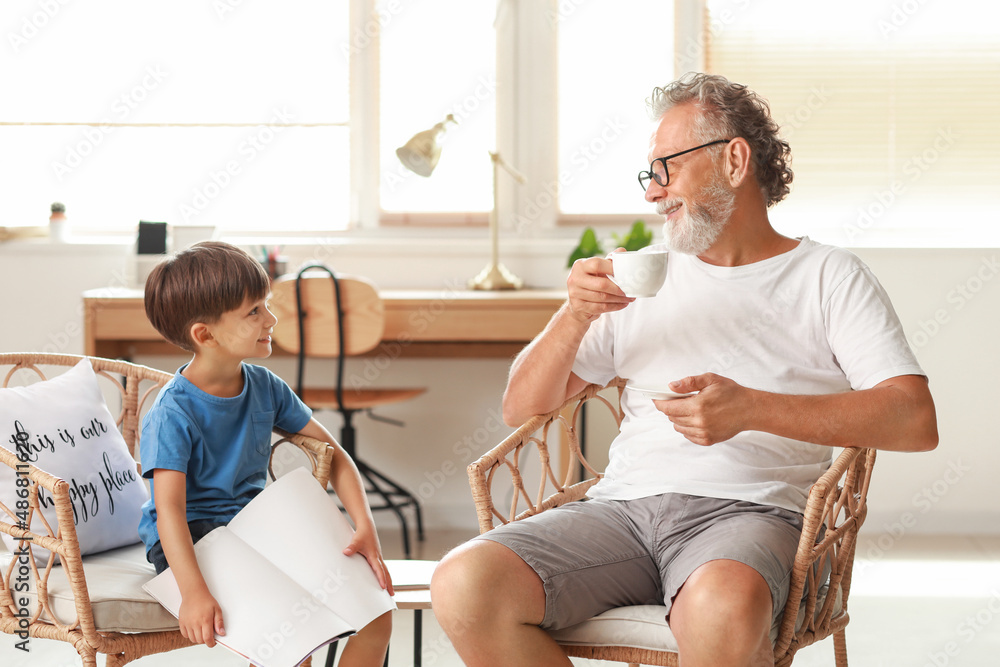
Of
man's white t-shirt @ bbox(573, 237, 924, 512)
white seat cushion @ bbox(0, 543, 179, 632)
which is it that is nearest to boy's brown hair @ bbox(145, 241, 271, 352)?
white seat cushion @ bbox(0, 543, 179, 632)

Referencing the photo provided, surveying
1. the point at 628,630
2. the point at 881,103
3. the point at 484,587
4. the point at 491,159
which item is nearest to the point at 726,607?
the point at 628,630

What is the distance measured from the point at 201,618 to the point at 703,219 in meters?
0.96

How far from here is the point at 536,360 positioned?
4.88ft

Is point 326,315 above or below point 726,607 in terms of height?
above

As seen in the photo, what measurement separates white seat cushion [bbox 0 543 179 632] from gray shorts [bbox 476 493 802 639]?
1.55 ft

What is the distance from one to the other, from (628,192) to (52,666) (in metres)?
2.31

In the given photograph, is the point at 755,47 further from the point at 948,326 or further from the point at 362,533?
the point at 362,533

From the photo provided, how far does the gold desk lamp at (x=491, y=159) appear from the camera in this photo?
9.55 ft

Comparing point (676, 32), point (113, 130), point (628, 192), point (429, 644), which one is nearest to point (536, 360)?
point (429, 644)

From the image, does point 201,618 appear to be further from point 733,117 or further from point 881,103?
point 881,103

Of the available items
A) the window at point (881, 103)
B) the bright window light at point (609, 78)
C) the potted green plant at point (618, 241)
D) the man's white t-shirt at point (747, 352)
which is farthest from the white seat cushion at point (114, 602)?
the window at point (881, 103)

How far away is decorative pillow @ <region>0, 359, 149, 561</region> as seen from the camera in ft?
4.53

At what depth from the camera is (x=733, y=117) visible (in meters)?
1.52

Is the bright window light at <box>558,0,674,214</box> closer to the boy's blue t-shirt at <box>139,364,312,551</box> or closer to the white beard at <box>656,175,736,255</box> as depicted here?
the white beard at <box>656,175,736,255</box>
